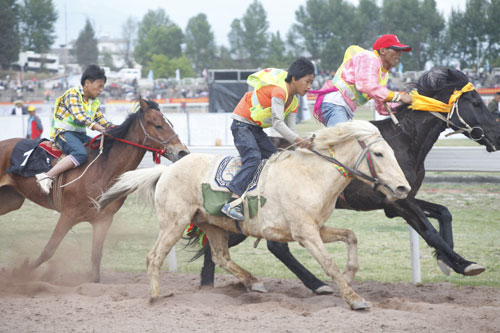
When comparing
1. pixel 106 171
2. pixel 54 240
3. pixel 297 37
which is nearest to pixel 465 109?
pixel 106 171

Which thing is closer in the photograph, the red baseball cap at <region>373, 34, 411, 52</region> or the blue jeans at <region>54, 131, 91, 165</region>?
the red baseball cap at <region>373, 34, 411, 52</region>

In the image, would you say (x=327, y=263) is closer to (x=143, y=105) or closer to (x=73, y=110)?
(x=143, y=105)

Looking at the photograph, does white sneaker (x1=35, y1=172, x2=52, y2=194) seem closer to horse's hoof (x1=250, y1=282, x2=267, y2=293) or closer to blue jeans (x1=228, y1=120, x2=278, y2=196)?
blue jeans (x1=228, y1=120, x2=278, y2=196)

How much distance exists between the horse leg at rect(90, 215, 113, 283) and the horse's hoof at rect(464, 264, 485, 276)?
3958mm

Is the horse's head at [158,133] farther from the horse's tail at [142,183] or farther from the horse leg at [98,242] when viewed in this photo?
the horse leg at [98,242]

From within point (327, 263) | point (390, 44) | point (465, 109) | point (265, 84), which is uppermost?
point (390, 44)

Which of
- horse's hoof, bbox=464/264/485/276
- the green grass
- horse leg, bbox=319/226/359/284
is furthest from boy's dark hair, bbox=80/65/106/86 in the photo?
horse's hoof, bbox=464/264/485/276

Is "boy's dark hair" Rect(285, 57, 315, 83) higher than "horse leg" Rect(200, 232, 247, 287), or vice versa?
"boy's dark hair" Rect(285, 57, 315, 83)

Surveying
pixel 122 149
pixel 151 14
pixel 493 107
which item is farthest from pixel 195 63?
pixel 122 149

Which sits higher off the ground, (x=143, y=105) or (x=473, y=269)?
(x=143, y=105)

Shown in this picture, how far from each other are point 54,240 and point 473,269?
14.5 ft

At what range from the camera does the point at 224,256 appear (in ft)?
21.2

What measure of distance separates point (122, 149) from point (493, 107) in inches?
526

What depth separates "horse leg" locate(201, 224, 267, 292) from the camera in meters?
6.39
